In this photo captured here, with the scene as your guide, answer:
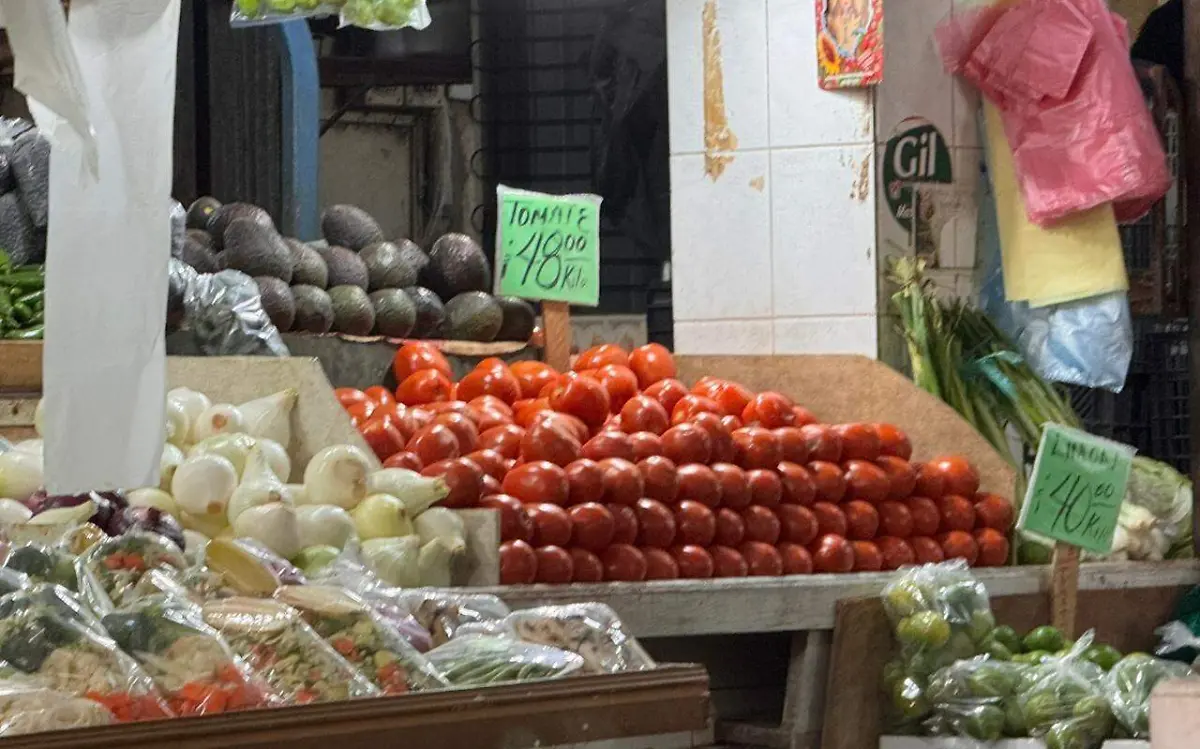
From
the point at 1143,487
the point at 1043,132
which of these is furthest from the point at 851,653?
the point at 1043,132

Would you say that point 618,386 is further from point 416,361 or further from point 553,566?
point 553,566

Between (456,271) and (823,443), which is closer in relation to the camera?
(823,443)

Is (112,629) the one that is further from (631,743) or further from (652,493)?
(652,493)

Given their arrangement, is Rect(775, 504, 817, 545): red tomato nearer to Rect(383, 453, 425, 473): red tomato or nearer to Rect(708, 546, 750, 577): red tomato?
Rect(708, 546, 750, 577): red tomato

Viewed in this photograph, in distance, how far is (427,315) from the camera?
5.71 metres

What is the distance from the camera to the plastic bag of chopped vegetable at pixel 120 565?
2.16 m

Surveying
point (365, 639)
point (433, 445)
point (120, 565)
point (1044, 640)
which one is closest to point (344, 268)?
point (433, 445)

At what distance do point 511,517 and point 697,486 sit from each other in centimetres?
55

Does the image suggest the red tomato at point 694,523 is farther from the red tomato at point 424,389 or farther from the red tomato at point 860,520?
the red tomato at point 424,389

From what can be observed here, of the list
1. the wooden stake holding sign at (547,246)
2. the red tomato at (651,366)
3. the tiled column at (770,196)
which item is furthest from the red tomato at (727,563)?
the tiled column at (770,196)

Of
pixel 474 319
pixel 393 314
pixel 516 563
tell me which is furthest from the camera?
pixel 474 319

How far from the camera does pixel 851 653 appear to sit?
163 inches

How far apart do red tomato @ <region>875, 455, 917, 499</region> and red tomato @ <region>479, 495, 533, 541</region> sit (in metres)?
1.18

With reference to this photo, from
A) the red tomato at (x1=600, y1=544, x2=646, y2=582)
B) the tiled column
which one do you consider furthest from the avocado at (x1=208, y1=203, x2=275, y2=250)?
the red tomato at (x1=600, y1=544, x2=646, y2=582)
